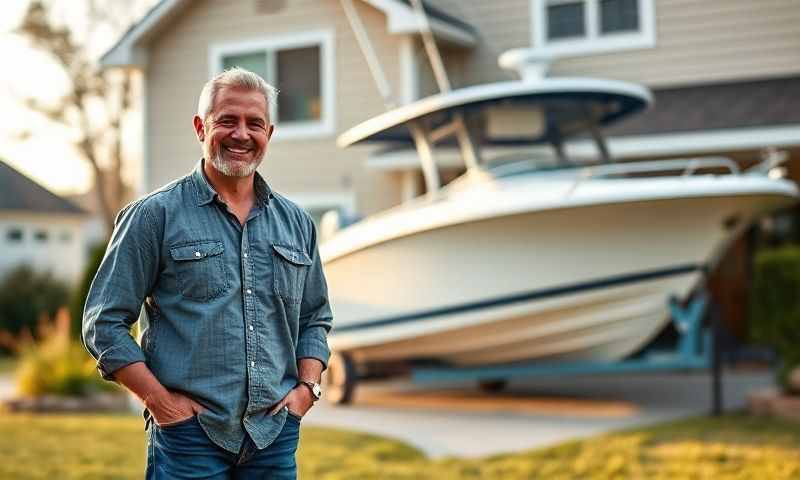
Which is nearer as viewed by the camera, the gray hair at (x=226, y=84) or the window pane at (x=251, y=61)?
the gray hair at (x=226, y=84)

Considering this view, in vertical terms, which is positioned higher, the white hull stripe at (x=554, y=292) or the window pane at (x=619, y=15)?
the window pane at (x=619, y=15)

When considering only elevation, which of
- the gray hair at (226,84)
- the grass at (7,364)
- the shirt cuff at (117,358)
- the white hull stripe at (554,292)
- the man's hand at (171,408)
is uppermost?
the gray hair at (226,84)

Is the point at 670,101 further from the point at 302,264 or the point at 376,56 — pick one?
the point at 302,264

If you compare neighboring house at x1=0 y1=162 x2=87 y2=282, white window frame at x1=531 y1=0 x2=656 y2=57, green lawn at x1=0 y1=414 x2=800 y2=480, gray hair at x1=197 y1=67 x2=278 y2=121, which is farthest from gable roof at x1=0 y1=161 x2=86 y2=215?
gray hair at x1=197 y1=67 x2=278 y2=121

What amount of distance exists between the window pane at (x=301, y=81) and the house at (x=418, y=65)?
0.01m

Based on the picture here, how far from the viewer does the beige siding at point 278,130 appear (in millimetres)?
12031

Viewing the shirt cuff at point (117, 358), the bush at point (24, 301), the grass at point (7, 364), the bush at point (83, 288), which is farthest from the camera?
the bush at point (24, 301)

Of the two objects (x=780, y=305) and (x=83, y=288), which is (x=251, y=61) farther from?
(x=780, y=305)

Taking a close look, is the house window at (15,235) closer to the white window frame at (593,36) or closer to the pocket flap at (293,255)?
the white window frame at (593,36)

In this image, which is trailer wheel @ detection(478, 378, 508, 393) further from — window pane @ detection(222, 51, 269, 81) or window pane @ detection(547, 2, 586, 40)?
window pane @ detection(222, 51, 269, 81)

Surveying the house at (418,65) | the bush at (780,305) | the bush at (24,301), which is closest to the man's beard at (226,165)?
the bush at (780,305)

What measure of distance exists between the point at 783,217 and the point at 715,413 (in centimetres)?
515

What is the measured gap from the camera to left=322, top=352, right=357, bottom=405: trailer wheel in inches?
368

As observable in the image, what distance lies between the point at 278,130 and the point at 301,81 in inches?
25.1
